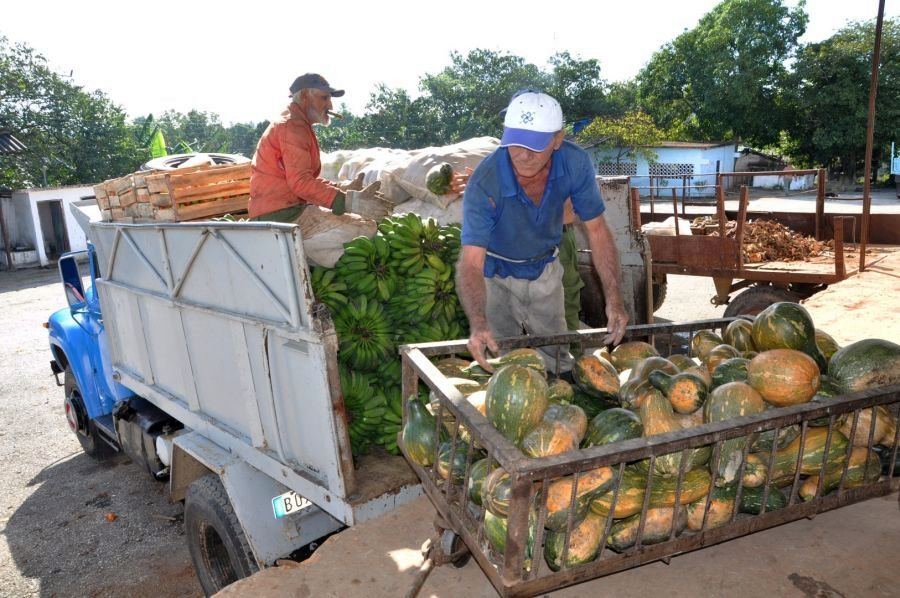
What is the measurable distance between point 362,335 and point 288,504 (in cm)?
106

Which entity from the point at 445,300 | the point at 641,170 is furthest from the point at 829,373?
the point at 641,170

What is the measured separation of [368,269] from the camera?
4.10 meters

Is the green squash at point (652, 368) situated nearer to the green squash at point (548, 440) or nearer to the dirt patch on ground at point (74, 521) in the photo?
the green squash at point (548, 440)

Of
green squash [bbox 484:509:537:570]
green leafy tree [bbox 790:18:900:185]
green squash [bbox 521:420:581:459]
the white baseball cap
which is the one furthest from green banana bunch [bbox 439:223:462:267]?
green leafy tree [bbox 790:18:900:185]

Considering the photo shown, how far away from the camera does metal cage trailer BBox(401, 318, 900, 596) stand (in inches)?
70.1

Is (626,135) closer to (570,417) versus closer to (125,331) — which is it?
(125,331)

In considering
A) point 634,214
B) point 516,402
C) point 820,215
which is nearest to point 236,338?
point 516,402

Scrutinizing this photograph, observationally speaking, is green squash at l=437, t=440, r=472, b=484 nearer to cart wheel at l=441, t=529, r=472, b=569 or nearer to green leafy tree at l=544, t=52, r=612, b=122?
cart wheel at l=441, t=529, r=472, b=569

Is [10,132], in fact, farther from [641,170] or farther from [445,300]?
[641,170]

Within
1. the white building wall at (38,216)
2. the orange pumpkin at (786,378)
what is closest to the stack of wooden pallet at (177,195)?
the orange pumpkin at (786,378)

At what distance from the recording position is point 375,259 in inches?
165

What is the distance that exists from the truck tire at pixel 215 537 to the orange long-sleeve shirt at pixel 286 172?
2080 millimetres

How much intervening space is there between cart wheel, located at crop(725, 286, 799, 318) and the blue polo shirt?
4.95 m

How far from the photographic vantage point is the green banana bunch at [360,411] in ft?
11.8
